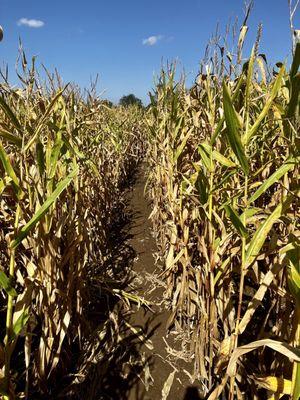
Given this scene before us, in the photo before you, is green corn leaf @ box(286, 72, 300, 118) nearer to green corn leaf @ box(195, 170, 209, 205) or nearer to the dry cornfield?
the dry cornfield

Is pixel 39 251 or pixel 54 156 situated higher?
pixel 54 156

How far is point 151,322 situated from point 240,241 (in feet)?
3.22

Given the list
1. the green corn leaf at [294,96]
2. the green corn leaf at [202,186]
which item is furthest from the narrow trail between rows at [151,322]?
the green corn leaf at [294,96]

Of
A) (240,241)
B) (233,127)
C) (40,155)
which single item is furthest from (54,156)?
(240,241)

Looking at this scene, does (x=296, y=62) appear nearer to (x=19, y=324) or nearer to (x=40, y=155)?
(x=40, y=155)

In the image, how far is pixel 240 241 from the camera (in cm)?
146

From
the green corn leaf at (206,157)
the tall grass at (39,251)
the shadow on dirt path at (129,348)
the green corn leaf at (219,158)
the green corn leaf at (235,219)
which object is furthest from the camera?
the shadow on dirt path at (129,348)

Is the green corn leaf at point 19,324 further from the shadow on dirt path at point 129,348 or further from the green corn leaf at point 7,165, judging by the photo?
the shadow on dirt path at point 129,348

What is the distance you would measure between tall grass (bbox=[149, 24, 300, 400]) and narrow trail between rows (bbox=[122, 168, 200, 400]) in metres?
0.09

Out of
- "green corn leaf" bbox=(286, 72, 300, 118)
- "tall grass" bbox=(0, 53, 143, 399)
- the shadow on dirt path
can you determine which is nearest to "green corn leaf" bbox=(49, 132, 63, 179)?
"tall grass" bbox=(0, 53, 143, 399)

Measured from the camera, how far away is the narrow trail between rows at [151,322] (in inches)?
64.4

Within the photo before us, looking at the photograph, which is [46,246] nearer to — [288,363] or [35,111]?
[288,363]

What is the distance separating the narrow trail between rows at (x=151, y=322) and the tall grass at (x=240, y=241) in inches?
3.6

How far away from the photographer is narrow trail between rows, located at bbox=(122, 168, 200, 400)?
64.4 inches
